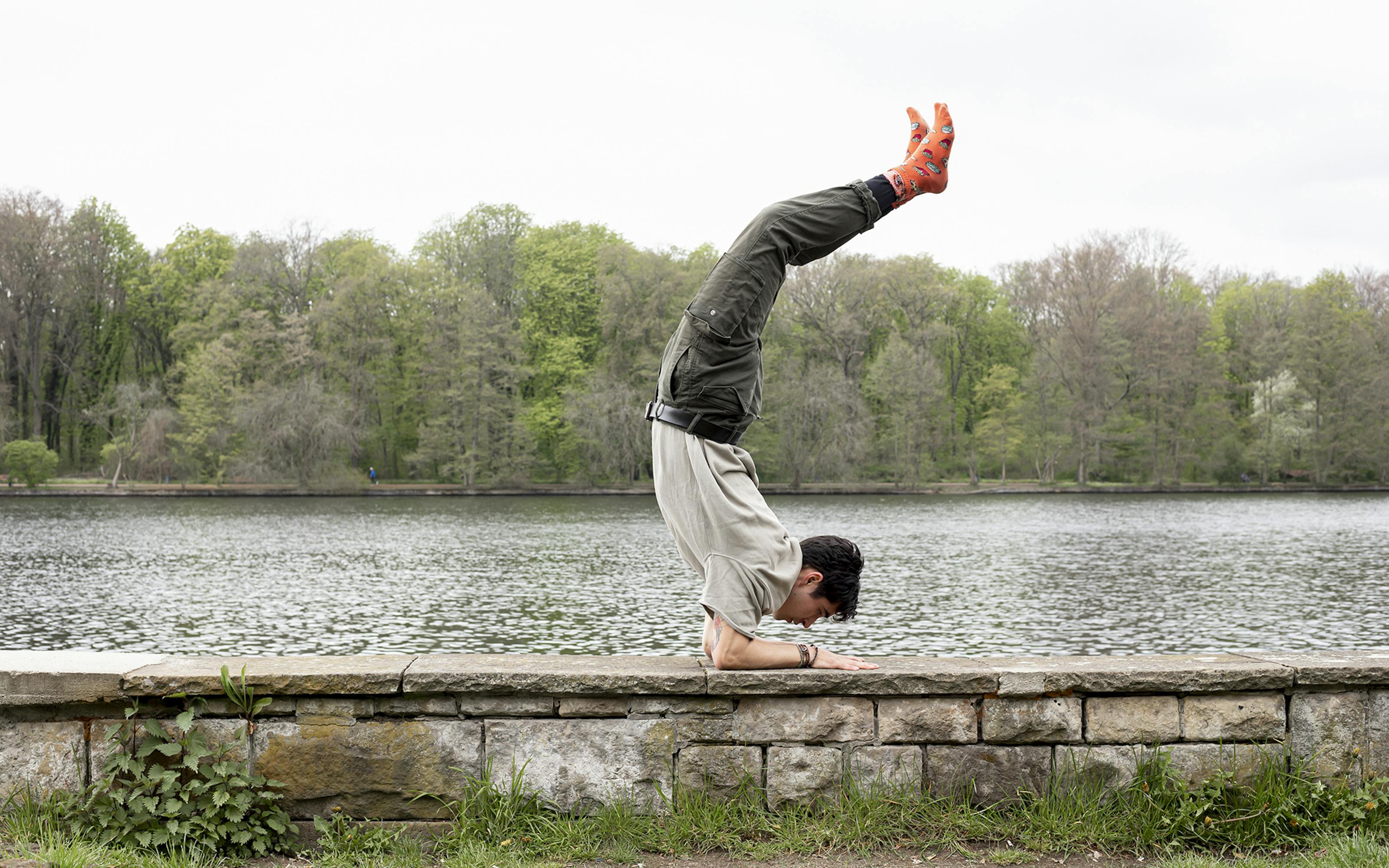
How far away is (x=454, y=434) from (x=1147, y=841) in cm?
5304

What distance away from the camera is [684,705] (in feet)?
10.5

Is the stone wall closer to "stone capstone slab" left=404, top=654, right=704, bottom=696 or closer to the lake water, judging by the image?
"stone capstone slab" left=404, top=654, right=704, bottom=696

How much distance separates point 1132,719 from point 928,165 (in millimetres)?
1825

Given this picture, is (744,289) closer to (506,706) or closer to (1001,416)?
(506,706)

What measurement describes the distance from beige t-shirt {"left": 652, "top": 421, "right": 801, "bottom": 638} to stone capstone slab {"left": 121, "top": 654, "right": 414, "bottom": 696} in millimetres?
977

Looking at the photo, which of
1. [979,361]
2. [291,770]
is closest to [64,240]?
[979,361]

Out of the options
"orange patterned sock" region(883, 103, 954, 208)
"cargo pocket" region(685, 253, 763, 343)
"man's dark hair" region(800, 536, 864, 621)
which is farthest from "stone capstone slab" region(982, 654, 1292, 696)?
"orange patterned sock" region(883, 103, 954, 208)

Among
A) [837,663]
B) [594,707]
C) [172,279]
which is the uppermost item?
[172,279]

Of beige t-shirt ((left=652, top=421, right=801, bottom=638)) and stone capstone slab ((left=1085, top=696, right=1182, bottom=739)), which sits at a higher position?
beige t-shirt ((left=652, top=421, right=801, bottom=638))

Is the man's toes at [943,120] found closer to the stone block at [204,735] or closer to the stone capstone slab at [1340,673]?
the stone capstone slab at [1340,673]

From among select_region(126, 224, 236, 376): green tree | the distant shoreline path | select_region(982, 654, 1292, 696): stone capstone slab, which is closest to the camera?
select_region(982, 654, 1292, 696): stone capstone slab

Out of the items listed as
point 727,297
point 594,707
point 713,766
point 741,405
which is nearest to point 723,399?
point 741,405

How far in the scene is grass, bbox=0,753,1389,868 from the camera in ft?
10.1

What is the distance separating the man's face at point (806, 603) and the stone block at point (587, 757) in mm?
539
